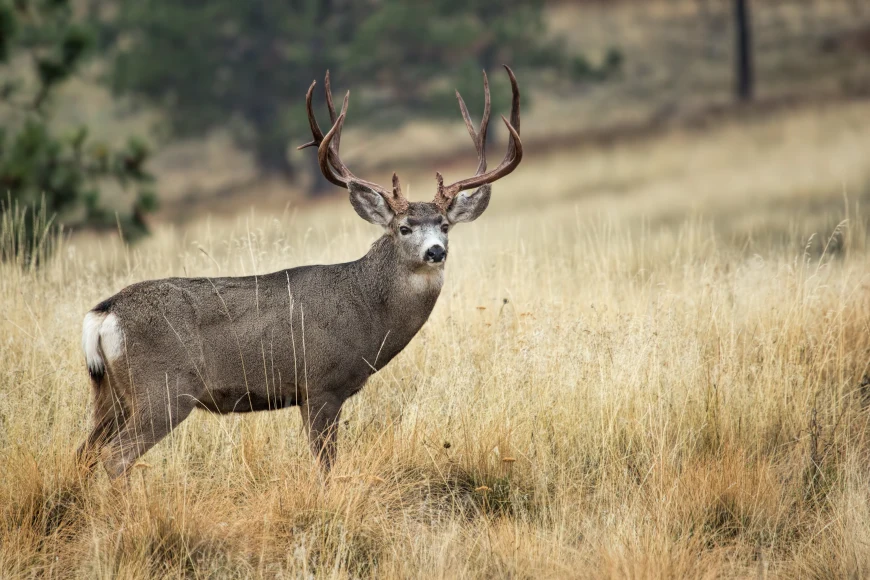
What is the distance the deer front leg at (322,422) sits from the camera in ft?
16.3

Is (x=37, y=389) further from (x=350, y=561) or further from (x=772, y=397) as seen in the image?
(x=772, y=397)

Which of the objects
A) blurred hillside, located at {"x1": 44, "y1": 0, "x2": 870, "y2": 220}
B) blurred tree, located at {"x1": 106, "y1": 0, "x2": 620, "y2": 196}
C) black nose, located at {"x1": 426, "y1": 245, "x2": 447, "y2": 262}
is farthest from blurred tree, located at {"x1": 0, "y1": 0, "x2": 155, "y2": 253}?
blurred hillside, located at {"x1": 44, "y1": 0, "x2": 870, "y2": 220}

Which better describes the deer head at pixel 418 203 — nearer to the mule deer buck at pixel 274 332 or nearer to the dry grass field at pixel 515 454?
the mule deer buck at pixel 274 332

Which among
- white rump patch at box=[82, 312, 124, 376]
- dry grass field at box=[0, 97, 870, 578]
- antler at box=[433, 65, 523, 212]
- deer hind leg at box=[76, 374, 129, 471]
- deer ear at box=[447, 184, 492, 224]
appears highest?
antler at box=[433, 65, 523, 212]

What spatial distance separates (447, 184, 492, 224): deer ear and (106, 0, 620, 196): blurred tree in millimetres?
18908

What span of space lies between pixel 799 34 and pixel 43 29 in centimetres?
3245

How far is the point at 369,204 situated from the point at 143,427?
175 centimetres

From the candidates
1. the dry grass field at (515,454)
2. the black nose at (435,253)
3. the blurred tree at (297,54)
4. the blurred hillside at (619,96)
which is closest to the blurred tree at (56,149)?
the dry grass field at (515,454)

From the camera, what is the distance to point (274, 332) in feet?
16.5

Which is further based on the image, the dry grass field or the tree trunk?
the tree trunk

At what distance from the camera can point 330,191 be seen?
29203mm

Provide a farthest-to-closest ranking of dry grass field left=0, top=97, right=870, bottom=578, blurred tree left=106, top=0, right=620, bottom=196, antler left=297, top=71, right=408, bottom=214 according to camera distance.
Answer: blurred tree left=106, top=0, right=620, bottom=196, antler left=297, top=71, right=408, bottom=214, dry grass field left=0, top=97, right=870, bottom=578

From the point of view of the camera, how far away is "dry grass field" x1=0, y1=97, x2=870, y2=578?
4297 mm

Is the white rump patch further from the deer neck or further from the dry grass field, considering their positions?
the deer neck
